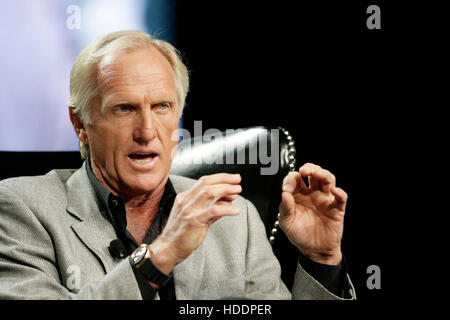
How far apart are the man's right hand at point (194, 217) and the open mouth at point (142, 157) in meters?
0.40

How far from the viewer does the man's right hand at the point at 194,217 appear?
132 cm

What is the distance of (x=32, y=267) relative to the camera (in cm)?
143

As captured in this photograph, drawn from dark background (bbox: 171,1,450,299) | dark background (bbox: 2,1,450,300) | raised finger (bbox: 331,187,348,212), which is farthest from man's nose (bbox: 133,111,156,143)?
dark background (bbox: 171,1,450,299)

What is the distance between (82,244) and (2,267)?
226 mm

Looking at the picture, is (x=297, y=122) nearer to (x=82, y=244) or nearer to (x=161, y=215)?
(x=161, y=215)

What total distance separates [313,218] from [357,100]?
1.35 metres

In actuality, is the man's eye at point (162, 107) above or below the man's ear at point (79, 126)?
above

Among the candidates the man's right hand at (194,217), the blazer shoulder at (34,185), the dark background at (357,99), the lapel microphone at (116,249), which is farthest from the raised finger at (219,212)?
the dark background at (357,99)

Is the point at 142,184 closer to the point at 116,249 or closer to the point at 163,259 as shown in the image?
the point at 116,249

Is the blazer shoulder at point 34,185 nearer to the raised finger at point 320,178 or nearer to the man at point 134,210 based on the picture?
the man at point 134,210

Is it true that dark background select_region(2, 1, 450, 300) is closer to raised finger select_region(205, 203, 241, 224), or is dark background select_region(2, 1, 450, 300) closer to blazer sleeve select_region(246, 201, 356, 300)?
blazer sleeve select_region(246, 201, 356, 300)

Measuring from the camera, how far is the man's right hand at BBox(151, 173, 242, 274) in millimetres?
1319

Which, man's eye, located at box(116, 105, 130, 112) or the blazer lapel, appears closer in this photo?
the blazer lapel

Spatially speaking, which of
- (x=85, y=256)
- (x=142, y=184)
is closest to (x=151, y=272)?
(x=85, y=256)
